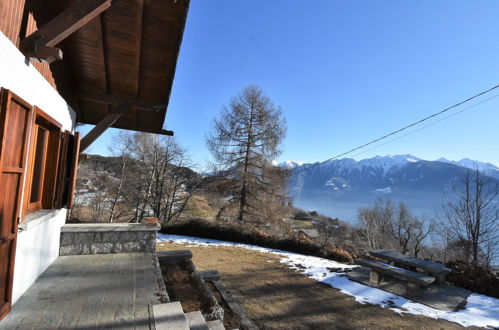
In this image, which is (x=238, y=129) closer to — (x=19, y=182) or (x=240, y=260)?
(x=240, y=260)

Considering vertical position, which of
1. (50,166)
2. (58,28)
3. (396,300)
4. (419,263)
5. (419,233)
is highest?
(58,28)

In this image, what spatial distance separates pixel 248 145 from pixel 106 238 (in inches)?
423

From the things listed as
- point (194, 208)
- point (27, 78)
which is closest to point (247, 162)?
point (194, 208)

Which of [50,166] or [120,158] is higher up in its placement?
[120,158]

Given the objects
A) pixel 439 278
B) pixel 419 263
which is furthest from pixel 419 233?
pixel 419 263

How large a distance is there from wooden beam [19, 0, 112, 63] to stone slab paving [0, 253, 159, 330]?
7.84ft

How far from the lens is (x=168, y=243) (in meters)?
10.4

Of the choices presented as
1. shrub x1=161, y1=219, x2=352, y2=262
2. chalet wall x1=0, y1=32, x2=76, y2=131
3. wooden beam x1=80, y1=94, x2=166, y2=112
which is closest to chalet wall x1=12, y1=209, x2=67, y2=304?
chalet wall x1=0, y1=32, x2=76, y2=131

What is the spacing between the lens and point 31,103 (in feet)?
8.79

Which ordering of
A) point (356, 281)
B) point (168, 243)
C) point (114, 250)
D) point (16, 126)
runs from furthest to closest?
point (168, 243) → point (356, 281) → point (114, 250) → point (16, 126)

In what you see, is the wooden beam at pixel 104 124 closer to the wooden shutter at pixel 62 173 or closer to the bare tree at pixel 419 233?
the wooden shutter at pixel 62 173

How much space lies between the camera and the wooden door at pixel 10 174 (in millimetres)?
2088

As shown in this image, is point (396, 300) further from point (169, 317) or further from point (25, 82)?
point (25, 82)

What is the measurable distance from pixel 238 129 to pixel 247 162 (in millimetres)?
1997
